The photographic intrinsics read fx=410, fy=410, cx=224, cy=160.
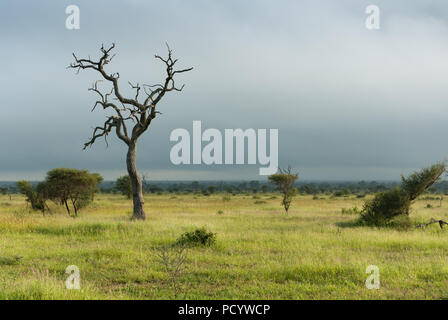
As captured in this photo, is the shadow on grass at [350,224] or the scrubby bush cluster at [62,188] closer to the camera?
the shadow on grass at [350,224]

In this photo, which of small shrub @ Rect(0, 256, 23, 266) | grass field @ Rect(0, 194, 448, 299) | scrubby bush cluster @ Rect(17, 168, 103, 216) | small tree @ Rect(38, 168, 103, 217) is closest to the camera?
grass field @ Rect(0, 194, 448, 299)

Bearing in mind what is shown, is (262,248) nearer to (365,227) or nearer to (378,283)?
(378,283)

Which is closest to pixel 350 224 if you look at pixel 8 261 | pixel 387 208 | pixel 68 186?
pixel 387 208

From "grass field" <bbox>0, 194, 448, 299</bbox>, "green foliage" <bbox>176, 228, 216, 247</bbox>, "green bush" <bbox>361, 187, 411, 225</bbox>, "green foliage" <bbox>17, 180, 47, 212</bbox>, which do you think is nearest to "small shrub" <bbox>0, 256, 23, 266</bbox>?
"grass field" <bbox>0, 194, 448, 299</bbox>

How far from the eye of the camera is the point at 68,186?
30828mm

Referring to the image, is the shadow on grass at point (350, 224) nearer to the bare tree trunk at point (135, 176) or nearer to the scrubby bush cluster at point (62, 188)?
the bare tree trunk at point (135, 176)

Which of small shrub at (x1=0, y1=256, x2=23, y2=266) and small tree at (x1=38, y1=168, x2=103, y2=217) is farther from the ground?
small tree at (x1=38, y1=168, x2=103, y2=217)

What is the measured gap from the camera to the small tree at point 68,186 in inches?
1203

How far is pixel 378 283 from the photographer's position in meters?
8.36

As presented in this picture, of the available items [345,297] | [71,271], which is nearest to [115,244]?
[71,271]

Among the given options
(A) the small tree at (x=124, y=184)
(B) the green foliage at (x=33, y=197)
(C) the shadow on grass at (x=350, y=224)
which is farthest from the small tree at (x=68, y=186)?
(A) the small tree at (x=124, y=184)

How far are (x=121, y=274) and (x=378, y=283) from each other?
5.66 meters

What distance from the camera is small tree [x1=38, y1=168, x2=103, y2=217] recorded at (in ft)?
100

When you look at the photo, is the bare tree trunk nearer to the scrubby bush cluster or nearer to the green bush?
the scrubby bush cluster
